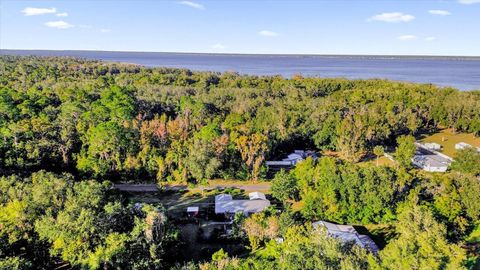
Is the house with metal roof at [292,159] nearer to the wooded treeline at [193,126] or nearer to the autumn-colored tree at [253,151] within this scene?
the wooded treeline at [193,126]

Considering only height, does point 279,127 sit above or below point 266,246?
above

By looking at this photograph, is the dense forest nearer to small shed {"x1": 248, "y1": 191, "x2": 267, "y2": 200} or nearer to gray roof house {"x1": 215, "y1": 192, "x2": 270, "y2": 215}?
small shed {"x1": 248, "y1": 191, "x2": 267, "y2": 200}

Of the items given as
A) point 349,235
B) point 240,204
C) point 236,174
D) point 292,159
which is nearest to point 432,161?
point 292,159

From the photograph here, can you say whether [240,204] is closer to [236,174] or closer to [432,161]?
[236,174]

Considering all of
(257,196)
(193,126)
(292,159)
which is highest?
(193,126)

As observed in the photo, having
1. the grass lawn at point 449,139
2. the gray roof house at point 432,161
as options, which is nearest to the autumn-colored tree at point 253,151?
the gray roof house at point 432,161

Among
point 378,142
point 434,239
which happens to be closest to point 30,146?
point 434,239

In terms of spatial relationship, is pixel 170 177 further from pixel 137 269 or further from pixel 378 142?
pixel 378 142

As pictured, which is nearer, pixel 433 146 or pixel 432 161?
pixel 432 161
